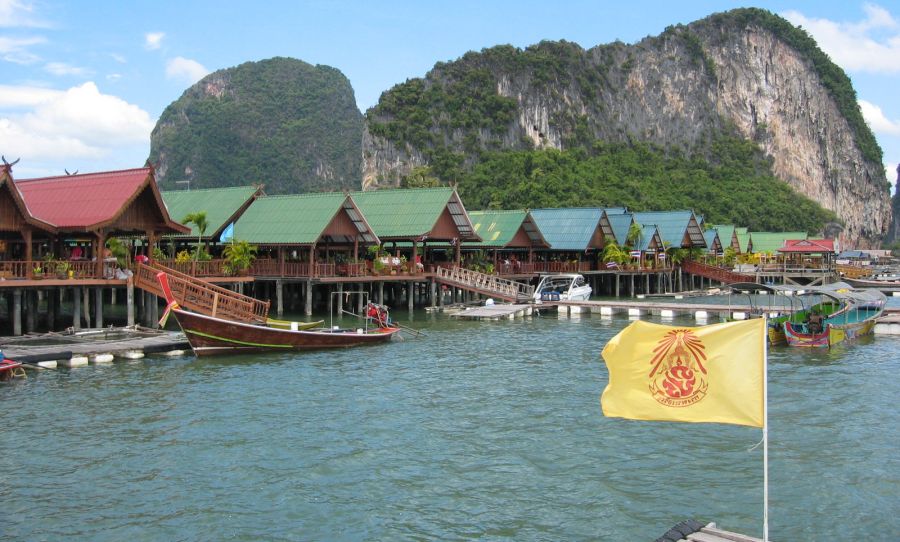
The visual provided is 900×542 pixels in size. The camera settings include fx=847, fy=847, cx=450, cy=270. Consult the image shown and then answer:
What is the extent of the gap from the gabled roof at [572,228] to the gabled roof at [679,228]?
876 centimetres

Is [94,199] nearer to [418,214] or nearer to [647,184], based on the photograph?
[418,214]

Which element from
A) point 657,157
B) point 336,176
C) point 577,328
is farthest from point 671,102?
point 577,328

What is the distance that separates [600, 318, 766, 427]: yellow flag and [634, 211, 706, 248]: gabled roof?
192 feet

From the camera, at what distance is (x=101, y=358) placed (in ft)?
87.2

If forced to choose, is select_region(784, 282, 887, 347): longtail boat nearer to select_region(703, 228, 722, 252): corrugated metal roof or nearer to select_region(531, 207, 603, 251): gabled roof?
select_region(531, 207, 603, 251): gabled roof

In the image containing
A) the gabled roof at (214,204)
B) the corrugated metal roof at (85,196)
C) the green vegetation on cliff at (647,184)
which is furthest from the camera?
the green vegetation on cliff at (647,184)

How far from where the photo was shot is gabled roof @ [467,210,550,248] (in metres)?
53.8

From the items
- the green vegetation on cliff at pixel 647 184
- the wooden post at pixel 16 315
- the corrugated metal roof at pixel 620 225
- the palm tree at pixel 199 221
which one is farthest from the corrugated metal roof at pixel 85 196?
the green vegetation on cliff at pixel 647 184

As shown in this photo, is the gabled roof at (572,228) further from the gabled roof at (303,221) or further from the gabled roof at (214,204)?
the gabled roof at (214,204)

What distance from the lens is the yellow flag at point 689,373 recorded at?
10.0 m

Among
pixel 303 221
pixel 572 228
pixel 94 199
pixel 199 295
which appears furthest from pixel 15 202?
pixel 572 228

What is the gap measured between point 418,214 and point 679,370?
38025 millimetres

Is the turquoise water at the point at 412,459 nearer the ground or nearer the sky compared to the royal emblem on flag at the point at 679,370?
nearer the ground

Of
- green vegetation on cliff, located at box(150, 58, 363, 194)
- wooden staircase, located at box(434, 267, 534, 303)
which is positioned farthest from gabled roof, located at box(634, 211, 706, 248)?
green vegetation on cliff, located at box(150, 58, 363, 194)
